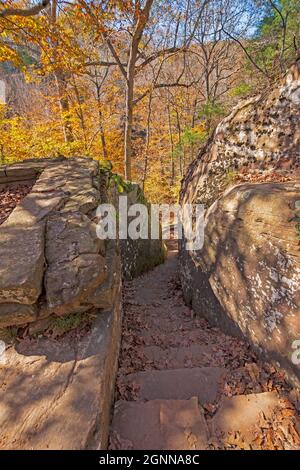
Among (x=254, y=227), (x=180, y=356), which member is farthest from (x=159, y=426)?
(x=254, y=227)

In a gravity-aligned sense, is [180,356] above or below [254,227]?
below

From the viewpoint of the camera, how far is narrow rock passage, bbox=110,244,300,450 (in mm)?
1807

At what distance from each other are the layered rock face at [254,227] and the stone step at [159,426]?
0.95 m

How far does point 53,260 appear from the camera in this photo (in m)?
2.36

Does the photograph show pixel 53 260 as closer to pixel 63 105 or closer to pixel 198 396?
pixel 198 396

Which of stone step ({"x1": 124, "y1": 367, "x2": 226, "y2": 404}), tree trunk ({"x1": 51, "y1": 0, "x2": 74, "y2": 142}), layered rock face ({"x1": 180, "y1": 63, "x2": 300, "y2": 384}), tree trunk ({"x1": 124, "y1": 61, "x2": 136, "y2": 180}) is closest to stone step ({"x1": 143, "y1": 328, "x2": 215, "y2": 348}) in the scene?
layered rock face ({"x1": 180, "y1": 63, "x2": 300, "y2": 384})

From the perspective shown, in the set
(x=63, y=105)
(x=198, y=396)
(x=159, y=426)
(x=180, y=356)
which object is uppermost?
(x=63, y=105)

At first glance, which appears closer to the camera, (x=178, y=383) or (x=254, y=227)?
(x=178, y=383)

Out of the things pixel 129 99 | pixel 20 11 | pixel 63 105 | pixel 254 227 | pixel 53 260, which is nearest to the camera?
pixel 53 260

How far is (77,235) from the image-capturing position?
2.61 metres

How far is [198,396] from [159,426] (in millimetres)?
515

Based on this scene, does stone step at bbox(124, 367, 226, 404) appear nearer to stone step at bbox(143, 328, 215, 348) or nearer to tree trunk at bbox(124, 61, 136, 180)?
stone step at bbox(143, 328, 215, 348)

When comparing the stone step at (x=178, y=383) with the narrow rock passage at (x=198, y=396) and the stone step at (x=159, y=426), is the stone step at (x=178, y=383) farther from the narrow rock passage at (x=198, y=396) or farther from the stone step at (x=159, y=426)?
the stone step at (x=159, y=426)

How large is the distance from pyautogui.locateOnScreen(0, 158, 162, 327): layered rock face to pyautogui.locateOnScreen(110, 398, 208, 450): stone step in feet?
2.85
